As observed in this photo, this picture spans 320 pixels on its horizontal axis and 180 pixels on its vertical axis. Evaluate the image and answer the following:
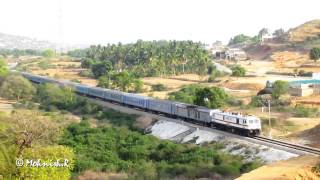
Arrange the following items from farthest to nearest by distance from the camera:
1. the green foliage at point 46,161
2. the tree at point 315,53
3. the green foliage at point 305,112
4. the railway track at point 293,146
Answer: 1. the tree at point 315,53
2. the green foliage at point 305,112
3. the railway track at point 293,146
4. the green foliage at point 46,161

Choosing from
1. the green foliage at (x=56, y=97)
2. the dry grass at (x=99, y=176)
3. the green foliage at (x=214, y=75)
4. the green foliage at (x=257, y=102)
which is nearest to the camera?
the dry grass at (x=99, y=176)

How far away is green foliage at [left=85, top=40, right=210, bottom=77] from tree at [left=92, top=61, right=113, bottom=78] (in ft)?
19.1

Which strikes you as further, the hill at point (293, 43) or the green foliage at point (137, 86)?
the hill at point (293, 43)

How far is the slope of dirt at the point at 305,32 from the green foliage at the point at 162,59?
44.1 meters

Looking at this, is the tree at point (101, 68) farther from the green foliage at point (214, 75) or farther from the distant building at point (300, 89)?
Result: the distant building at point (300, 89)

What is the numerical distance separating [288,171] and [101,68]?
96.4 metres

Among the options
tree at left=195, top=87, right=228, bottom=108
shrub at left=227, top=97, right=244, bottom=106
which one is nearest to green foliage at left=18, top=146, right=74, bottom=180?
tree at left=195, top=87, right=228, bottom=108

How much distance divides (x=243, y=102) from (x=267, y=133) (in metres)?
22.7

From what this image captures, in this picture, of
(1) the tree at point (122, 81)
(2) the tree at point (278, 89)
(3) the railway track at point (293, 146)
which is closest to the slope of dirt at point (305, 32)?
(1) the tree at point (122, 81)

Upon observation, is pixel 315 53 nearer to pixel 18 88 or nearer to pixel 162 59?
pixel 162 59

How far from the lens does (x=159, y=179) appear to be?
35.3 meters

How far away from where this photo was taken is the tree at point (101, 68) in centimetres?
12053

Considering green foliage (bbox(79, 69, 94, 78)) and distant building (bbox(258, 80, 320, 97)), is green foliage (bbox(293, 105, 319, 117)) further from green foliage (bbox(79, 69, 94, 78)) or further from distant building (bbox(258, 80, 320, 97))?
green foliage (bbox(79, 69, 94, 78))

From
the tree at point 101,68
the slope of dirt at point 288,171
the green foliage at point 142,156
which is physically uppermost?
the tree at point 101,68
